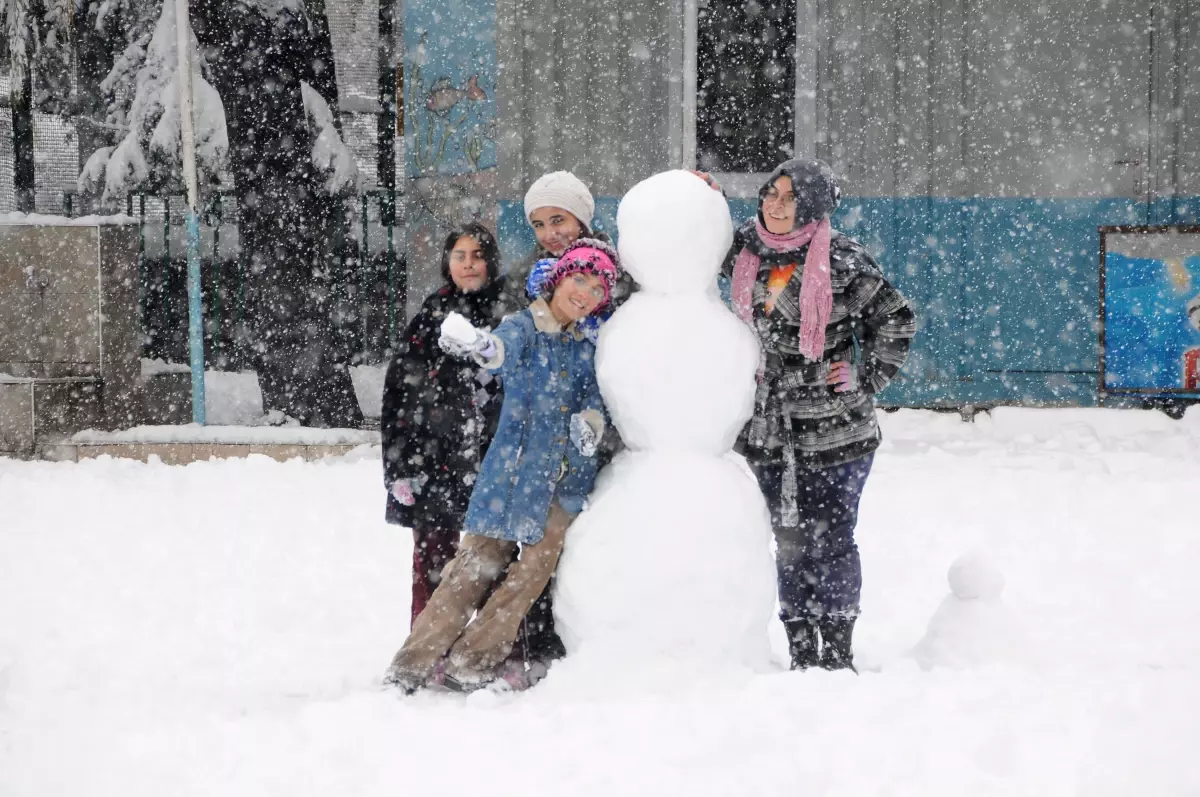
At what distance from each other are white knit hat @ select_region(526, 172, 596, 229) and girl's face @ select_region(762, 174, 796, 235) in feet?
1.75

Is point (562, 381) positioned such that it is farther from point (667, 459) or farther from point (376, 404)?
point (376, 404)

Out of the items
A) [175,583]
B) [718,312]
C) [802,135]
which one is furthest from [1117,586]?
[802,135]

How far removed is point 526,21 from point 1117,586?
18.9 ft

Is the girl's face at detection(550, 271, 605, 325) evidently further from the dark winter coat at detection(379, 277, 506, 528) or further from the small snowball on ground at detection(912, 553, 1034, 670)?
the small snowball on ground at detection(912, 553, 1034, 670)

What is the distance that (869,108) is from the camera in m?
8.70

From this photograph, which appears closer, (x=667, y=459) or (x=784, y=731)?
(x=784, y=731)

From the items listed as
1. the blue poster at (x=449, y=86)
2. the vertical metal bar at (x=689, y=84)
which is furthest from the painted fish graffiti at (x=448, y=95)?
the vertical metal bar at (x=689, y=84)

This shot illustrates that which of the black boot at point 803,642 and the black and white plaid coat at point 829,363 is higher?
the black and white plaid coat at point 829,363

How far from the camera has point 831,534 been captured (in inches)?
142

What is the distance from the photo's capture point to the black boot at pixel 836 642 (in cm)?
360

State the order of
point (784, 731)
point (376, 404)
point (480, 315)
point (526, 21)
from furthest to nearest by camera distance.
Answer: point (376, 404), point (526, 21), point (480, 315), point (784, 731)

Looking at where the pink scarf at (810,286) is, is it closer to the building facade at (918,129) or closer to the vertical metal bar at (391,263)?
the building facade at (918,129)

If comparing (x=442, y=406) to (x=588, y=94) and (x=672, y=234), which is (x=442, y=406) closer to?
(x=672, y=234)

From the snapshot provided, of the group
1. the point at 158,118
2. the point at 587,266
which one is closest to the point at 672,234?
the point at 587,266
